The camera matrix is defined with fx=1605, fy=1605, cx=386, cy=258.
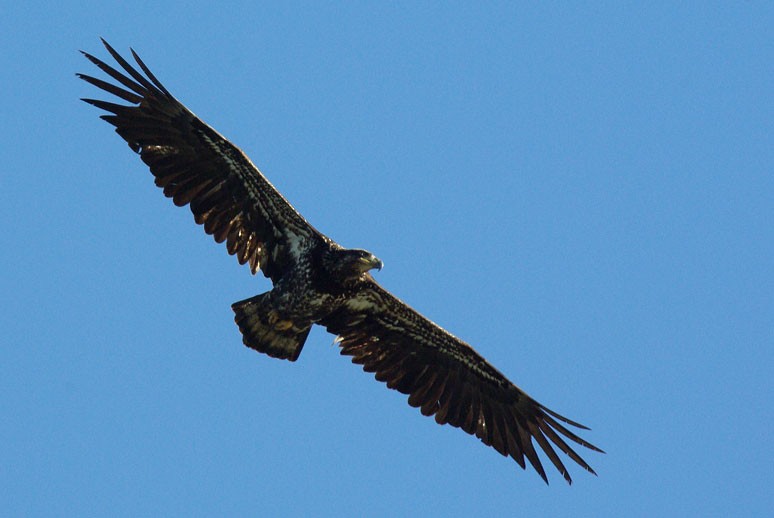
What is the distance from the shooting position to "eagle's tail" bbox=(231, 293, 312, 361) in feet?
68.8

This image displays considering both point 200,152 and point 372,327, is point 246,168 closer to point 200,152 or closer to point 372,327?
point 200,152

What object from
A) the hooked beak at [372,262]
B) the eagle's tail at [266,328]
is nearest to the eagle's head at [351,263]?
the hooked beak at [372,262]

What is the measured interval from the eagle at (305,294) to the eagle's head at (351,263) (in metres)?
0.01

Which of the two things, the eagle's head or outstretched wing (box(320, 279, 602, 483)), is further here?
outstretched wing (box(320, 279, 602, 483))

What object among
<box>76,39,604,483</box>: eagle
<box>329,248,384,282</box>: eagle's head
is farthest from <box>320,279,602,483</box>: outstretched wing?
<box>329,248,384,282</box>: eagle's head

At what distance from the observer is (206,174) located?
21.0 meters

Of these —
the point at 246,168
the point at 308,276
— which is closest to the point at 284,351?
the point at 308,276

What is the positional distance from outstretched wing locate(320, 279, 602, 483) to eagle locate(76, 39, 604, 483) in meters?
0.01

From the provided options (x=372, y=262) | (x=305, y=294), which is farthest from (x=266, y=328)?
(x=372, y=262)

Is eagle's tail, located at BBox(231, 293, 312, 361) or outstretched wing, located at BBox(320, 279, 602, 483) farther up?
outstretched wing, located at BBox(320, 279, 602, 483)

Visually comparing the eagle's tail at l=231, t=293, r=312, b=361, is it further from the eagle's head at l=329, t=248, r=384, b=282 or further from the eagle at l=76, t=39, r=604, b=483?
the eagle's head at l=329, t=248, r=384, b=282

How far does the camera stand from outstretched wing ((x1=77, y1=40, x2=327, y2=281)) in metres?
20.7

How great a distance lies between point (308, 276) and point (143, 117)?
296cm

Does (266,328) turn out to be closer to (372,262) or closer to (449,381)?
(372,262)
